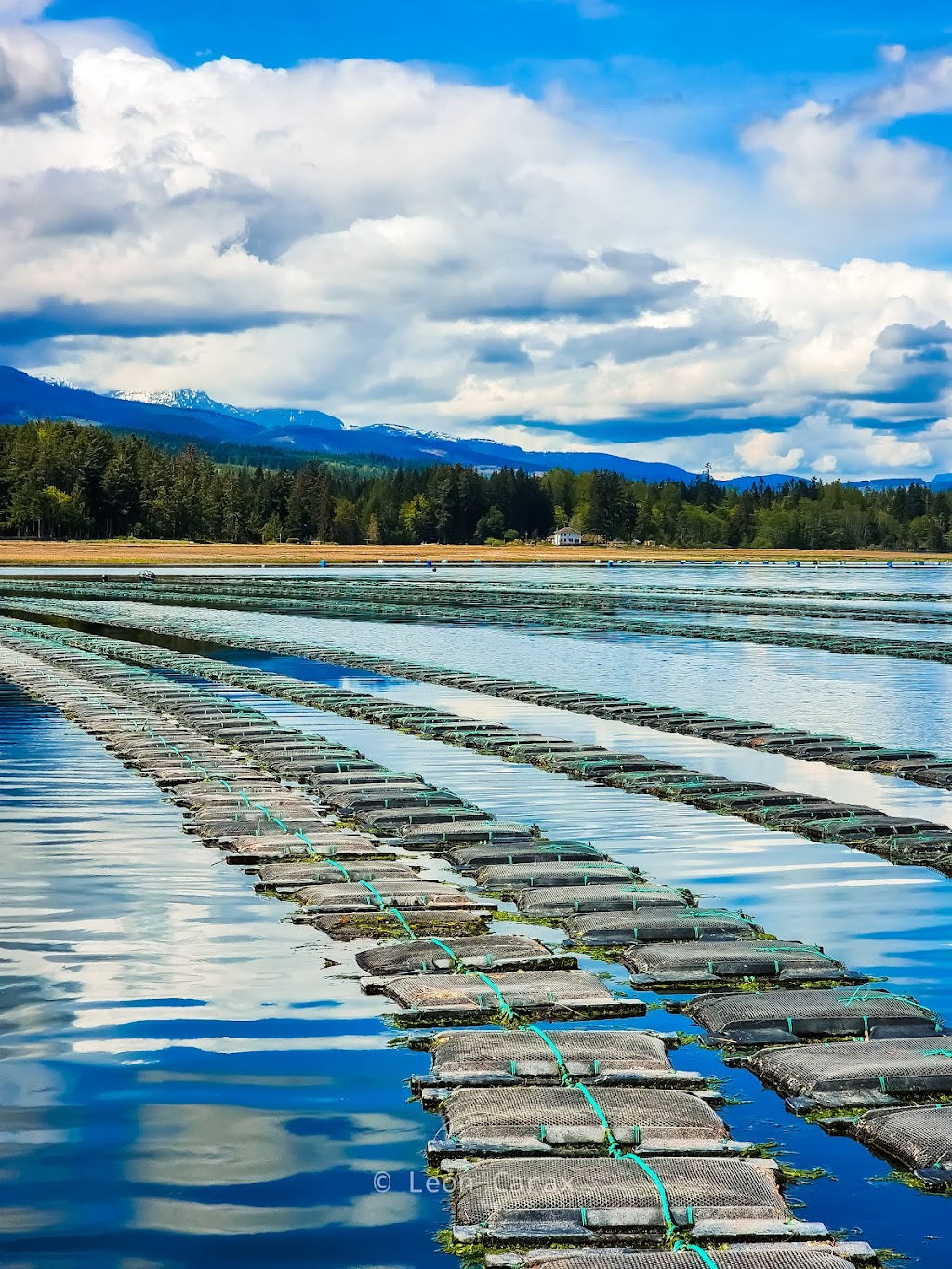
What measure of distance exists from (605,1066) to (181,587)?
339 feet

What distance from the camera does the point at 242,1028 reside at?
13.2 meters

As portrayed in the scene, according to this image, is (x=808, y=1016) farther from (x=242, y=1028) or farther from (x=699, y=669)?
(x=699, y=669)

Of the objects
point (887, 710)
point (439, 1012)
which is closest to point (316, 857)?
point (439, 1012)

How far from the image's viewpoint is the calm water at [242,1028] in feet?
31.7

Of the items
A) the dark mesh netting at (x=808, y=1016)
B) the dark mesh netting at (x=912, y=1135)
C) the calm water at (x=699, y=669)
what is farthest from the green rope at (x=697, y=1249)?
the calm water at (x=699, y=669)

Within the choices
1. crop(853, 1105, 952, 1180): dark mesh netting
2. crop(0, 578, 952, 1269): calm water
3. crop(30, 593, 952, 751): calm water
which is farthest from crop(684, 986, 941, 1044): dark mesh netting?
crop(30, 593, 952, 751): calm water

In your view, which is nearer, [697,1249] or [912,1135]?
[697,1249]

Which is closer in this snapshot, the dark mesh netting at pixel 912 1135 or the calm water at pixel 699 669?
the dark mesh netting at pixel 912 1135

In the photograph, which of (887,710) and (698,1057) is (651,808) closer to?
(698,1057)

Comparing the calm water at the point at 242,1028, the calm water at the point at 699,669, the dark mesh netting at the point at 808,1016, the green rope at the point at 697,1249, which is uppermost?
the calm water at the point at 699,669

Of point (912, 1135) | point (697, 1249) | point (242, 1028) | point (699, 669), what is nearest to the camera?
point (697, 1249)

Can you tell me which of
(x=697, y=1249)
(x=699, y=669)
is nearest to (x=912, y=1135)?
(x=697, y=1249)

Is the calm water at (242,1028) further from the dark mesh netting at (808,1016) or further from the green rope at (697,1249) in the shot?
the green rope at (697,1249)

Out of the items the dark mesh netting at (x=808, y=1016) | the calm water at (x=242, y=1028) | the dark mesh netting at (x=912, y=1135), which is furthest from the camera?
the dark mesh netting at (x=808, y=1016)
